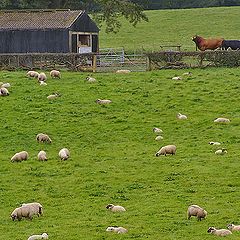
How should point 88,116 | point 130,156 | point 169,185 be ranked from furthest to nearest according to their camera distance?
point 88,116, point 130,156, point 169,185

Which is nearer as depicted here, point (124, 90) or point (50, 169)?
point (50, 169)

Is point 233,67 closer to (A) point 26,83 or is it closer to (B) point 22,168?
(A) point 26,83

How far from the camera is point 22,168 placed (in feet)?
99.5

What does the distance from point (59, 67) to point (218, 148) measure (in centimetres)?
2185

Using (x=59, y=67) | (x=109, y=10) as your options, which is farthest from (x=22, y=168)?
(x=109, y=10)

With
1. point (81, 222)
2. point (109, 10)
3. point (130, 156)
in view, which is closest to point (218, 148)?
point (130, 156)

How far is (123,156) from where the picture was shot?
1267 inches

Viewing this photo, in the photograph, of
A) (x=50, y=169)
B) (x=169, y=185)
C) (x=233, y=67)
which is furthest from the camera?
(x=233, y=67)

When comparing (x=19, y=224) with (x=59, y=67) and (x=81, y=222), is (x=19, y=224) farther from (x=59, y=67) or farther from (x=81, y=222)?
(x=59, y=67)

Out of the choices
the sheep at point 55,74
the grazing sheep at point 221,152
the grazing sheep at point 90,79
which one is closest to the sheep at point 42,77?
the sheep at point 55,74

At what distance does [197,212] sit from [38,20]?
43.8 meters

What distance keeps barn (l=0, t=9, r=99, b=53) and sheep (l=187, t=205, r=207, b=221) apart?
4136cm

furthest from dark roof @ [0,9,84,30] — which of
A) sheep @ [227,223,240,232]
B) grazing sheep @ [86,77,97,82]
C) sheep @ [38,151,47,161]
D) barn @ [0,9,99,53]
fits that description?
sheep @ [227,223,240,232]

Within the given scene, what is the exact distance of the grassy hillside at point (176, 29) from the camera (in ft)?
309
